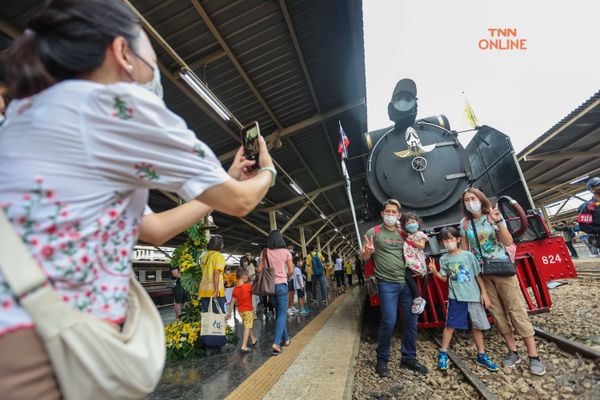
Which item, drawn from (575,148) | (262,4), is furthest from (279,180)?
(575,148)

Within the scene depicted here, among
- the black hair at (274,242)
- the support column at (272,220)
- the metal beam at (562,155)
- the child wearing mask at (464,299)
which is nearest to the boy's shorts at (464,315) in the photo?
the child wearing mask at (464,299)

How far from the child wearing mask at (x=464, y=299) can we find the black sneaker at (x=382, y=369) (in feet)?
1.78

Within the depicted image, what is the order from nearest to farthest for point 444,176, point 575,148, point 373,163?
point 444,176 → point 373,163 → point 575,148

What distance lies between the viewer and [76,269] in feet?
1.92

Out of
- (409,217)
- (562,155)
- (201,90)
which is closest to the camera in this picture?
(409,217)

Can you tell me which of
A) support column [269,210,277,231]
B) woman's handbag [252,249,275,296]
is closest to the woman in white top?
woman's handbag [252,249,275,296]

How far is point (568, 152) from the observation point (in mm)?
8617

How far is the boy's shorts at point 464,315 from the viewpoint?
2.97 meters

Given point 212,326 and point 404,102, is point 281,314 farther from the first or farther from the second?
point 404,102

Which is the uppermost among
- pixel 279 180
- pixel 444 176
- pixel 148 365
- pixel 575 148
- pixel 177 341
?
pixel 279 180

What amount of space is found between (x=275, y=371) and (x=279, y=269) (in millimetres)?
1578

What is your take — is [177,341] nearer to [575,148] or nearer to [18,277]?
[18,277]

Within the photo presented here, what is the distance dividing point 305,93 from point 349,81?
3.77 ft

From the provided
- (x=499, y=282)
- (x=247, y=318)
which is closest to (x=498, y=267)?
(x=499, y=282)
